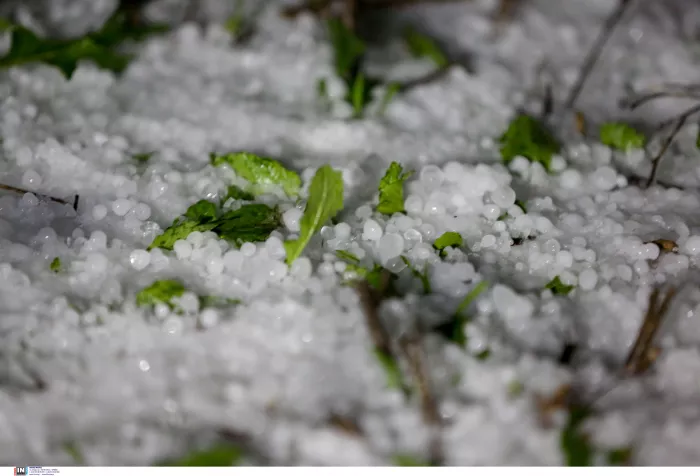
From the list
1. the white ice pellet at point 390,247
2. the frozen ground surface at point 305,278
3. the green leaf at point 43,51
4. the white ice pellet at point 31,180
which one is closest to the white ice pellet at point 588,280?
the frozen ground surface at point 305,278

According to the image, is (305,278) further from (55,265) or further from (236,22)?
(236,22)

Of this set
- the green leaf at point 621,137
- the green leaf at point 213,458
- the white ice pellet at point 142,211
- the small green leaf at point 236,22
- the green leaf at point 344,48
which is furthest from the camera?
the small green leaf at point 236,22

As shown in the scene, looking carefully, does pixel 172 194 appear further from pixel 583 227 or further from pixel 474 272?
pixel 583 227

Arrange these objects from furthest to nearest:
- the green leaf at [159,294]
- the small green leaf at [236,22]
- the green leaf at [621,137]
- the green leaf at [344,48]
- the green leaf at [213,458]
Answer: the small green leaf at [236,22] → the green leaf at [344,48] → the green leaf at [621,137] → the green leaf at [159,294] → the green leaf at [213,458]

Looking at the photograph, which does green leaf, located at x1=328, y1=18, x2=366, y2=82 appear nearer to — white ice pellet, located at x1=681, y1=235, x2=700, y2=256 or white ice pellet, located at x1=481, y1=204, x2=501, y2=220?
white ice pellet, located at x1=481, y1=204, x2=501, y2=220

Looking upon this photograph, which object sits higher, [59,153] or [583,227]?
[583,227]

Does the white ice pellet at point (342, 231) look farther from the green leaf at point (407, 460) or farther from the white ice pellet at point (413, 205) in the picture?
the green leaf at point (407, 460)

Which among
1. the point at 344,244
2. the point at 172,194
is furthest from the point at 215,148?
the point at 344,244

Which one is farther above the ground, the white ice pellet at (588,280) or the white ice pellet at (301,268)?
the white ice pellet at (588,280)
